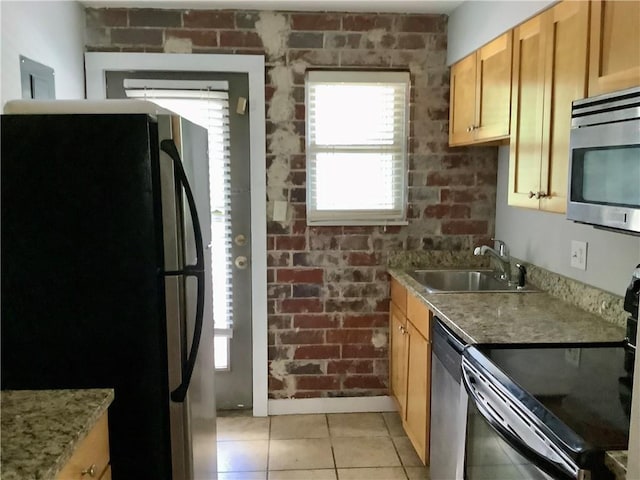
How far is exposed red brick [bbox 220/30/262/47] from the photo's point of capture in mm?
3111

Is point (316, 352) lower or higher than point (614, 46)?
lower

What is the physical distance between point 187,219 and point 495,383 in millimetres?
1108

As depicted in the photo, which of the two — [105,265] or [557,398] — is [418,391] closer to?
[557,398]

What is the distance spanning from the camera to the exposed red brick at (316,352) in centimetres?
338

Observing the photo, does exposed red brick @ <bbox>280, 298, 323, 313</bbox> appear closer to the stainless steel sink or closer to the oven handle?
the stainless steel sink

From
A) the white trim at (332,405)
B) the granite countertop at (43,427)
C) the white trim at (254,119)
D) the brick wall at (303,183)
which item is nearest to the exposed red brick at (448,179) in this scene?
the brick wall at (303,183)

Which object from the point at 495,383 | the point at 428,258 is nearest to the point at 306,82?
the point at 428,258

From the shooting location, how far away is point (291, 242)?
3291 mm

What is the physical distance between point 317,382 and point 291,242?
889 millimetres

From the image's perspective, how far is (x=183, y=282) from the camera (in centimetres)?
186

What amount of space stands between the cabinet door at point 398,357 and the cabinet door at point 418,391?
8 centimetres

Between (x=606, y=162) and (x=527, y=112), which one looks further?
(x=527, y=112)

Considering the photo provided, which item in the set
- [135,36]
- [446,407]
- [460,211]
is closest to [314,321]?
[460,211]

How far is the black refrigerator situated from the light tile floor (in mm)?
1077
